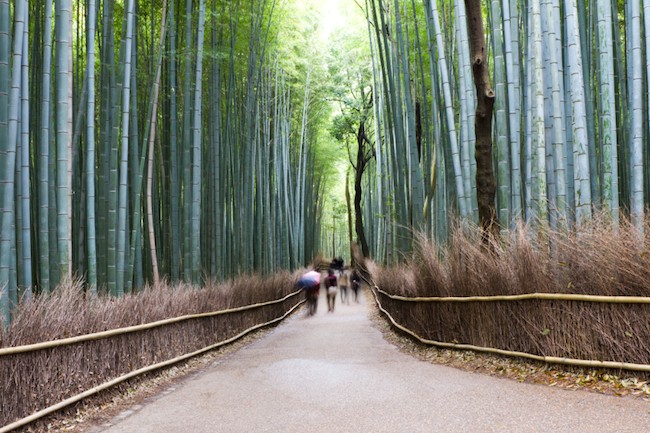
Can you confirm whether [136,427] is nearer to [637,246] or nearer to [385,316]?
[637,246]

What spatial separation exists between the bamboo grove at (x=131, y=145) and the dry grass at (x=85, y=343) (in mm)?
343

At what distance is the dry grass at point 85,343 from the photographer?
3320mm

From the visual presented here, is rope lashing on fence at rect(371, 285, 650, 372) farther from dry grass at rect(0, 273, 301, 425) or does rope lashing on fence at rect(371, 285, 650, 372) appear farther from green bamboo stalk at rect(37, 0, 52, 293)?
green bamboo stalk at rect(37, 0, 52, 293)

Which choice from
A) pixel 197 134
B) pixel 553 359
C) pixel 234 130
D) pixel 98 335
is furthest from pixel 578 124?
pixel 234 130

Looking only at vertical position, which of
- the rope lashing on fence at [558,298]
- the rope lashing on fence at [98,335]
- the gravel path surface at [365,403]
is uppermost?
the rope lashing on fence at [558,298]

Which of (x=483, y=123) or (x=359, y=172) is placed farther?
(x=359, y=172)

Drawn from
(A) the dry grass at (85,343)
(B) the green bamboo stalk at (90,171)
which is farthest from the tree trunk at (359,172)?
(B) the green bamboo stalk at (90,171)

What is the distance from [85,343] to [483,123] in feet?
12.4

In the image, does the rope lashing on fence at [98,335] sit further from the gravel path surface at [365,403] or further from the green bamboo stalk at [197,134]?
the green bamboo stalk at [197,134]

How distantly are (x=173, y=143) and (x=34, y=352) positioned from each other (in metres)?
4.76

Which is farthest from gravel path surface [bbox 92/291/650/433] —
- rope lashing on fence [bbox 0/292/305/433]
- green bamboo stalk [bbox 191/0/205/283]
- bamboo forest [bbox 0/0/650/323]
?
green bamboo stalk [bbox 191/0/205/283]

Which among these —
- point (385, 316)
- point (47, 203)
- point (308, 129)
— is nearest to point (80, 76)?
point (47, 203)

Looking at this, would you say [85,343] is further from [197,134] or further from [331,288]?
[331,288]

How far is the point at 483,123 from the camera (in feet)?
19.3
